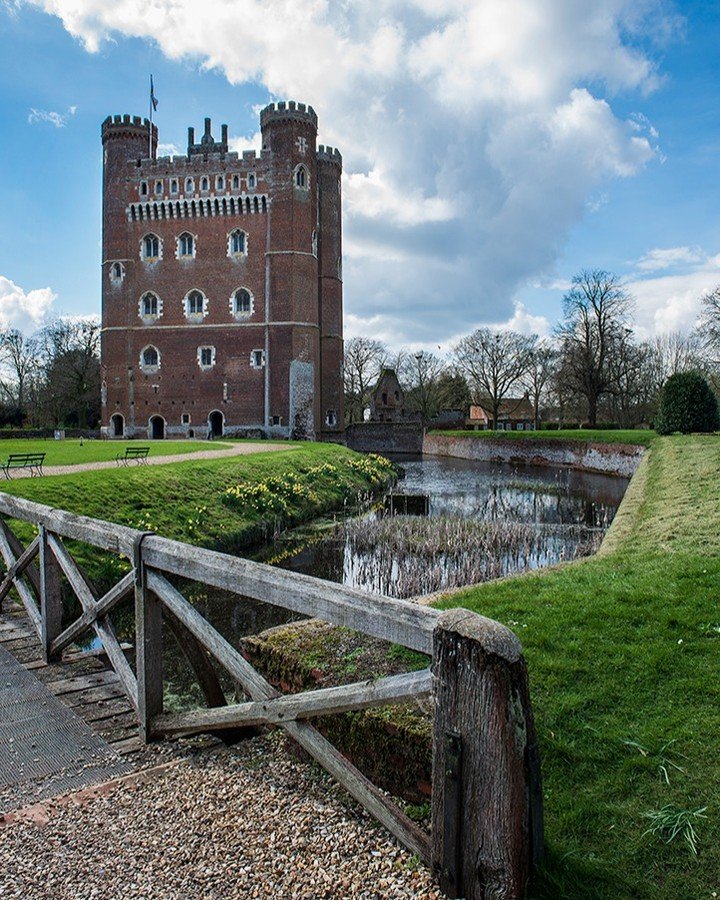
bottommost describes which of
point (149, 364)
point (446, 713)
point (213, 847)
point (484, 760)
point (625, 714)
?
point (213, 847)

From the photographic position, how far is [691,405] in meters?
32.1

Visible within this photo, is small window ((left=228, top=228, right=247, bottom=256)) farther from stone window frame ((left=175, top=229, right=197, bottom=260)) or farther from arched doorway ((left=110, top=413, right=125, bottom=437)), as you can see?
arched doorway ((left=110, top=413, right=125, bottom=437))

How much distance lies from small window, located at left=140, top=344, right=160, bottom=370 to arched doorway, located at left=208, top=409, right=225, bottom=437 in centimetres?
501

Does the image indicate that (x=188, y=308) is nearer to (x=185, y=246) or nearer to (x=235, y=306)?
(x=235, y=306)

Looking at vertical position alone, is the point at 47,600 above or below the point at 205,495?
above

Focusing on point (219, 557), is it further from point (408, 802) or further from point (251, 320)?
point (251, 320)

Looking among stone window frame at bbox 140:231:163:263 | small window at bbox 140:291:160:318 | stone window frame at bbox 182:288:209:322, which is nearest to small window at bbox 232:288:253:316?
stone window frame at bbox 182:288:209:322

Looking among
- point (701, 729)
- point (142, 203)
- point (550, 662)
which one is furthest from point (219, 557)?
point (142, 203)

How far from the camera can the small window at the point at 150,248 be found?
4412cm

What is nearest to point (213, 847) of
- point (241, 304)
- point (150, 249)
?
point (241, 304)

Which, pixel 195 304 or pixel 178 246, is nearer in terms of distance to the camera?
pixel 178 246

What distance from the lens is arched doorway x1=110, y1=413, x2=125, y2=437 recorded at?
44356 mm

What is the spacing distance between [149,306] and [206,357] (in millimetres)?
5349

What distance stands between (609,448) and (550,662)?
3160 cm
